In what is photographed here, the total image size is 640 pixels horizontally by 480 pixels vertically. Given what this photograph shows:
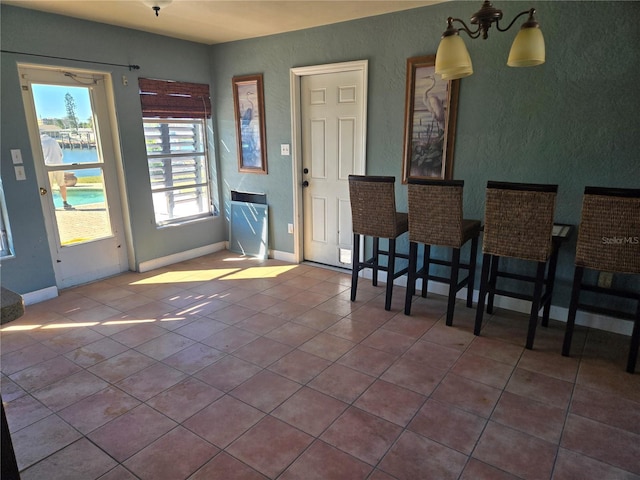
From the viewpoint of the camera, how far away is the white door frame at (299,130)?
3771mm

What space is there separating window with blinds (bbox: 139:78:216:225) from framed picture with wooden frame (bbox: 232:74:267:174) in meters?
0.44

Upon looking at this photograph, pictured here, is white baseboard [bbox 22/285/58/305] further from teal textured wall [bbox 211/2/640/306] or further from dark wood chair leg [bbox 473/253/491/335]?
dark wood chair leg [bbox 473/253/491/335]

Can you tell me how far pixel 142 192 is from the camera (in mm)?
4285

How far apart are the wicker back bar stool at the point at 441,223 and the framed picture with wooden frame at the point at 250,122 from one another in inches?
86.1

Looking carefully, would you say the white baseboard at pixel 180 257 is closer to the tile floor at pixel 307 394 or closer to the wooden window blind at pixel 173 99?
the tile floor at pixel 307 394

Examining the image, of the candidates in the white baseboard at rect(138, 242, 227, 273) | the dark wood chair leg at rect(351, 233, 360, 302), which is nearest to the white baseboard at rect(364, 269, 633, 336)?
the dark wood chair leg at rect(351, 233, 360, 302)

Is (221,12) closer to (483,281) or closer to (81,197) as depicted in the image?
(81,197)

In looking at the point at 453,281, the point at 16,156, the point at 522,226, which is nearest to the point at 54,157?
the point at 16,156

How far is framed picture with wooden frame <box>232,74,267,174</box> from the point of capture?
4461mm

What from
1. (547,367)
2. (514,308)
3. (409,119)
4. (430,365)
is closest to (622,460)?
(547,367)

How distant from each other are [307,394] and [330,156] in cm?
260

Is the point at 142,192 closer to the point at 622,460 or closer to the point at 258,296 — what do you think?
the point at 258,296

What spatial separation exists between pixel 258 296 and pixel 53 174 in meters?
2.17

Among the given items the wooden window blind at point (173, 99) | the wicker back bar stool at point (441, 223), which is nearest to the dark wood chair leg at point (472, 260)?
the wicker back bar stool at point (441, 223)
